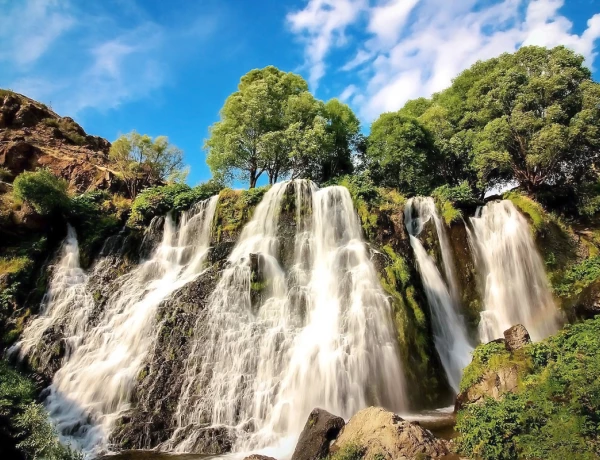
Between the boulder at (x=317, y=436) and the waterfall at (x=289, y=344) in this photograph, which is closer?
the boulder at (x=317, y=436)

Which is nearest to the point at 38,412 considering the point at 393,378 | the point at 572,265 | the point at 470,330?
the point at 393,378

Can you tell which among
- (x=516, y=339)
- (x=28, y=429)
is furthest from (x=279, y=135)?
(x=28, y=429)

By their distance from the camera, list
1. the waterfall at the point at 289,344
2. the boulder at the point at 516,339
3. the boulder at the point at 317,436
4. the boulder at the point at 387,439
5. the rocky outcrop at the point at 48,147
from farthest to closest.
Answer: the rocky outcrop at the point at 48,147, the waterfall at the point at 289,344, the boulder at the point at 516,339, the boulder at the point at 317,436, the boulder at the point at 387,439

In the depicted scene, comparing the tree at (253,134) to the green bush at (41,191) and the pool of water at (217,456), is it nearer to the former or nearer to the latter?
the green bush at (41,191)

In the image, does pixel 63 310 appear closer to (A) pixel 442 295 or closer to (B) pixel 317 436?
(B) pixel 317 436

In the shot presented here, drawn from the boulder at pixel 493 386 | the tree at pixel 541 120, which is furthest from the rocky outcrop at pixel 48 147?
the tree at pixel 541 120

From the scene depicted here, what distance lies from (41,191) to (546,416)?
2333 cm

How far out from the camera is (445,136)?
29.3 m

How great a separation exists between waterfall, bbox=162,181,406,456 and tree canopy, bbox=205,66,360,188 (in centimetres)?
1081

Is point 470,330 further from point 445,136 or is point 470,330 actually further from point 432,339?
point 445,136

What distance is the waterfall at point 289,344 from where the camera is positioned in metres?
12.2

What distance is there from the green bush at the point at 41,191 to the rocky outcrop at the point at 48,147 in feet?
19.5

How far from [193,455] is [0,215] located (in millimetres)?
17129

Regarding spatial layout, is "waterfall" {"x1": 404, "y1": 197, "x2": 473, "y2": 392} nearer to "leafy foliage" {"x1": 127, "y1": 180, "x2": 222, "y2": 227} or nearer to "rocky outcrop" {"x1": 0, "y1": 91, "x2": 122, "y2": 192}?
"leafy foliage" {"x1": 127, "y1": 180, "x2": 222, "y2": 227}
